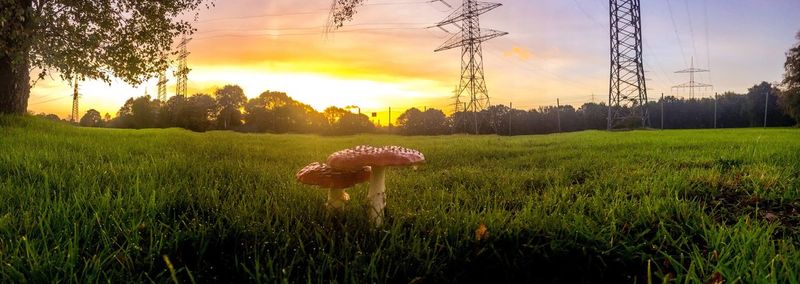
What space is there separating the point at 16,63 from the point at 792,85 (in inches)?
2166

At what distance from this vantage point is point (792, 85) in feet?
137

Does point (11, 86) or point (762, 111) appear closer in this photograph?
point (11, 86)

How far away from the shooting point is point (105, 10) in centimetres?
1337

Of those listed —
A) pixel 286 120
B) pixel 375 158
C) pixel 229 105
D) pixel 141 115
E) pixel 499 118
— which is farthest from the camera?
pixel 229 105

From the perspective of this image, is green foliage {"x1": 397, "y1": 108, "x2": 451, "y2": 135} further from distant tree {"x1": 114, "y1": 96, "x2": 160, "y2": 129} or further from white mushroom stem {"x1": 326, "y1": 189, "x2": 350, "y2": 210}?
white mushroom stem {"x1": 326, "y1": 189, "x2": 350, "y2": 210}

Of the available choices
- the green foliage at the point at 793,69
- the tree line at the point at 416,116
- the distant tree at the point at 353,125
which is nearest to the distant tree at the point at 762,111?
the tree line at the point at 416,116

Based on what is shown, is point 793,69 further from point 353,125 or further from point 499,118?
point 353,125

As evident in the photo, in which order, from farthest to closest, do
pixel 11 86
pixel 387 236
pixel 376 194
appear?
1. pixel 11 86
2. pixel 376 194
3. pixel 387 236

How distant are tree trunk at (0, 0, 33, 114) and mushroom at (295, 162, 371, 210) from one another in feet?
35.5

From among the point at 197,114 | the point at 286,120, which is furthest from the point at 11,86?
the point at 197,114

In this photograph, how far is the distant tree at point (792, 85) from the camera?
4062 cm

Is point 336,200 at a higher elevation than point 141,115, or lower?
lower

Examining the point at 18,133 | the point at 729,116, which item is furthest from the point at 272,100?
the point at 729,116

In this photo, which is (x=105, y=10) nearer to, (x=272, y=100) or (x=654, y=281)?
(x=654, y=281)
